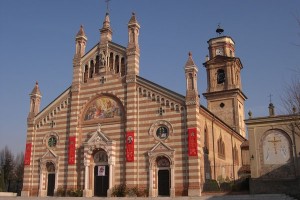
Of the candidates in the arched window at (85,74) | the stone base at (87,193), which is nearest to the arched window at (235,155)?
the stone base at (87,193)

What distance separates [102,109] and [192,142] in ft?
33.6

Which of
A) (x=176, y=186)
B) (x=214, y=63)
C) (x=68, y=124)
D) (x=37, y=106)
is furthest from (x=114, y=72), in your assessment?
(x=214, y=63)

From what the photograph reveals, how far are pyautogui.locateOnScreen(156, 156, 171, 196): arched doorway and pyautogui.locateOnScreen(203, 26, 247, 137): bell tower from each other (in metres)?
22.9

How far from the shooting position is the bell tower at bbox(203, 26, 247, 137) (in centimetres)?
5169

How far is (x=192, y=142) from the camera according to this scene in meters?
29.7

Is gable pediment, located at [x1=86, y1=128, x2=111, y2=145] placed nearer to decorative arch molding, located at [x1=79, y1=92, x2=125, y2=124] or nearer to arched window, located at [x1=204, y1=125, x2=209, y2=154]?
decorative arch molding, located at [x1=79, y1=92, x2=125, y2=124]

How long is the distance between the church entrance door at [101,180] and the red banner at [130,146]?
9.44 ft

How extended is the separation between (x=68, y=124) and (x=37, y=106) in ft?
16.3

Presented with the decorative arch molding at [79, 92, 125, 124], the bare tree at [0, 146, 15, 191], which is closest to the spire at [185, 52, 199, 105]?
the decorative arch molding at [79, 92, 125, 124]

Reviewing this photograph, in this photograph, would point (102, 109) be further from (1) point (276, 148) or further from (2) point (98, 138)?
(1) point (276, 148)

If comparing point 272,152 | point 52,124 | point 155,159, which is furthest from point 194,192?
point 52,124

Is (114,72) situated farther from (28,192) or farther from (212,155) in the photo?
(28,192)

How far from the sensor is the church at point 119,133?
30.7 metres

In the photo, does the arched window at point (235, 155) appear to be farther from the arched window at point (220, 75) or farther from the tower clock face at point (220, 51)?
the tower clock face at point (220, 51)
